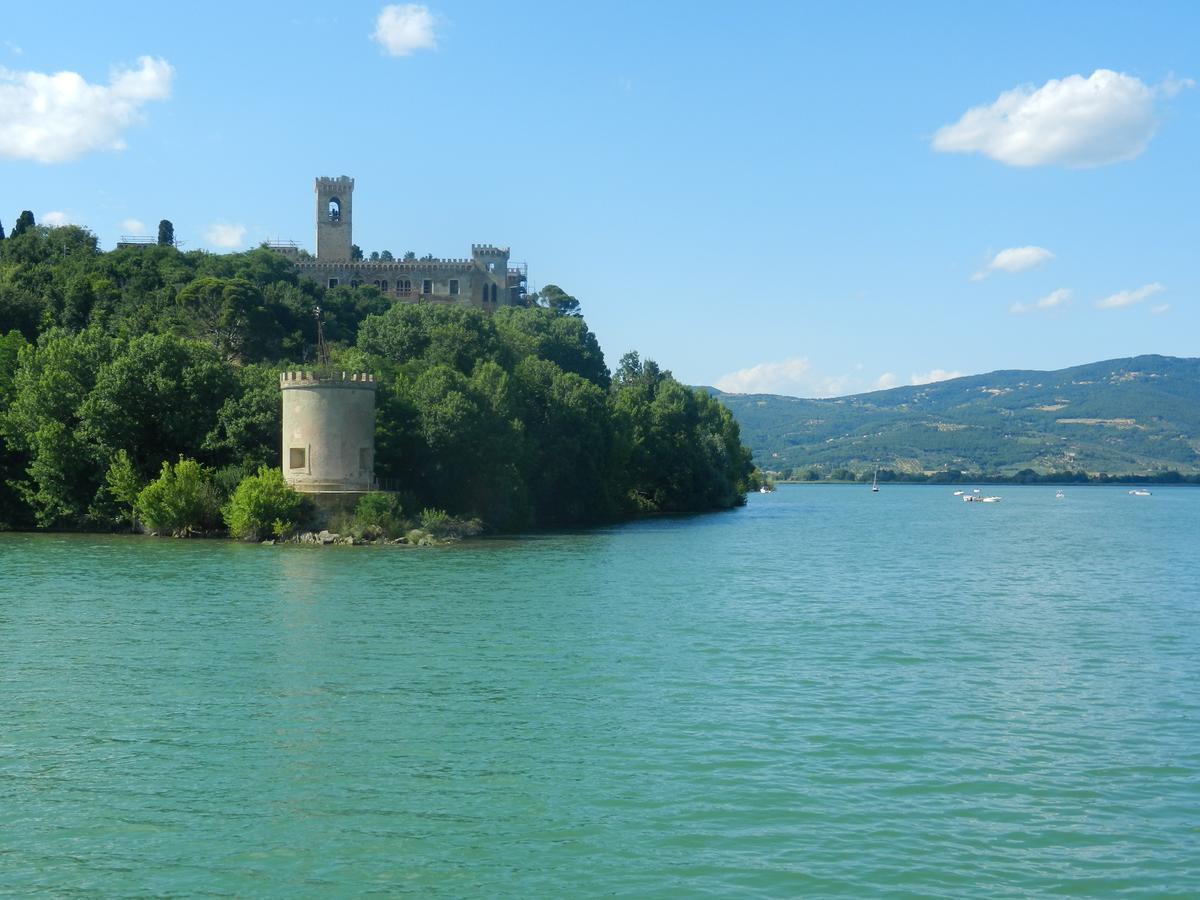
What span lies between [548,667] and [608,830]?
371 inches

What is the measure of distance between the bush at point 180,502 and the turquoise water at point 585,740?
48.6ft

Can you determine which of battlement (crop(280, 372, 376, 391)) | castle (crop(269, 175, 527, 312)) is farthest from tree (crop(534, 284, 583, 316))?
battlement (crop(280, 372, 376, 391))

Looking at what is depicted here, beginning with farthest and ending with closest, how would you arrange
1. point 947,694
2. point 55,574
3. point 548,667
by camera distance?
1. point 55,574
2. point 548,667
3. point 947,694

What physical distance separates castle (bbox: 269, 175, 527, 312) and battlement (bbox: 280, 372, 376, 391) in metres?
58.2

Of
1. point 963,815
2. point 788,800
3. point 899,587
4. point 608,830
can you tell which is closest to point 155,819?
point 608,830

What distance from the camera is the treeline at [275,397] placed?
5412 cm

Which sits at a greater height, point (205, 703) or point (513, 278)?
point (513, 278)

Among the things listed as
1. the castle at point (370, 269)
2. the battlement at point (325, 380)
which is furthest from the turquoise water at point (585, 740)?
the castle at point (370, 269)

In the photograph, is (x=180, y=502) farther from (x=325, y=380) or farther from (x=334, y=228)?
(x=334, y=228)

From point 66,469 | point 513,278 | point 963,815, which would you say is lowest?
point 963,815

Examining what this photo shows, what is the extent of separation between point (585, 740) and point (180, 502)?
3739 centimetres

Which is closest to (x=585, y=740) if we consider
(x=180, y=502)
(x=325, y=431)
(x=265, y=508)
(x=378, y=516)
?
(x=378, y=516)

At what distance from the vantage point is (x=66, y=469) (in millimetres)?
53812

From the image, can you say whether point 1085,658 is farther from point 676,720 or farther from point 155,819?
point 155,819
